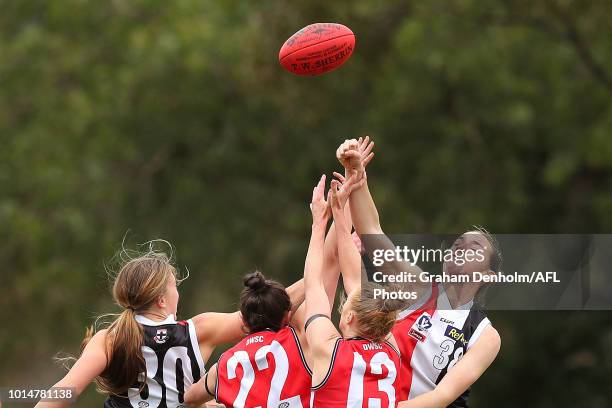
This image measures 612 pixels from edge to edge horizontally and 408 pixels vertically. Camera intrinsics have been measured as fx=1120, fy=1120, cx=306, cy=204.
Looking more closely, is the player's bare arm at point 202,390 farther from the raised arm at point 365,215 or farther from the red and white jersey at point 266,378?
the raised arm at point 365,215

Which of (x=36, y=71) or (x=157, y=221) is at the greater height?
(x=36, y=71)

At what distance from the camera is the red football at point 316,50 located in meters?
6.78

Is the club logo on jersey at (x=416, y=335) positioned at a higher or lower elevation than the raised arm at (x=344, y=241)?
lower

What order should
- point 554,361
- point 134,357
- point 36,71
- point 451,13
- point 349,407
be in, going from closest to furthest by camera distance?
point 349,407 < point 134,357 < point 451,13 < point 554,361 < point 36,71

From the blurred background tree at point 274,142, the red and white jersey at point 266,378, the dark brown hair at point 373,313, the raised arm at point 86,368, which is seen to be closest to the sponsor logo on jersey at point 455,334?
the dark brown hair at point 373,313

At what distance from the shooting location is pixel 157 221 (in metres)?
18.6

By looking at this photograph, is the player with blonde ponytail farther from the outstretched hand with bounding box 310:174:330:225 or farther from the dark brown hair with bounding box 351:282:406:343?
the dark brown hair with bounding box 351:282:406:343

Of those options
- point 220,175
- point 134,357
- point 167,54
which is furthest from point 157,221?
point 134,357

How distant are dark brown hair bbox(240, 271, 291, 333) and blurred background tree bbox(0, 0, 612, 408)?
1081 centimetres

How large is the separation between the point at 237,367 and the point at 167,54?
13.6m

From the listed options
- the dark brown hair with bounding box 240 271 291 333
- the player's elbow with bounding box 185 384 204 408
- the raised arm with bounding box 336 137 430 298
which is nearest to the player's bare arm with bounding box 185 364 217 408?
the player's elbow with bounding box 185 384 204 408

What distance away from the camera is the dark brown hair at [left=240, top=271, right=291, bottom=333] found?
505 cm

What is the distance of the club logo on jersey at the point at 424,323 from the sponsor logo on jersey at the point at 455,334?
0.34 ft

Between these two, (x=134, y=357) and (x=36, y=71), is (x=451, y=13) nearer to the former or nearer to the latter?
(x=36, y=71)
